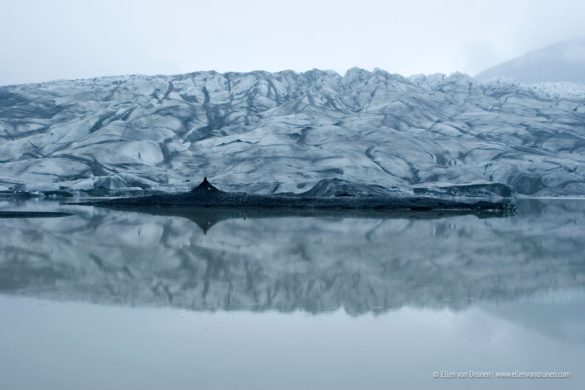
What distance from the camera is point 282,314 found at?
889 centimetres

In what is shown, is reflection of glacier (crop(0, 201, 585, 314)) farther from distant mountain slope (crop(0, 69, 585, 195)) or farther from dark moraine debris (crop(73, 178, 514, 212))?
distant mountain slope (crop(0, 69, 585, 195))

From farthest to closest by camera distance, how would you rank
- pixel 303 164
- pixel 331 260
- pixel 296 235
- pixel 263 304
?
pixel 303 164 < pixel 296 235 < pixel 331 260 < pixel 263 304

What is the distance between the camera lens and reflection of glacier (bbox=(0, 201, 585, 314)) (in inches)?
402

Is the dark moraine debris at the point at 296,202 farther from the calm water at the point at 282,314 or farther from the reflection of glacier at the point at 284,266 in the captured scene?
the calm water at the point at 282,314

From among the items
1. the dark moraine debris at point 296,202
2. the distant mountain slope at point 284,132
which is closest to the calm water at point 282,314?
the dark moraine debris at point 296,202

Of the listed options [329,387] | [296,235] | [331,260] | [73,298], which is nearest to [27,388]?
[329,387]

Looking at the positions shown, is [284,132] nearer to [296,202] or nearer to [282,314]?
[296,202]

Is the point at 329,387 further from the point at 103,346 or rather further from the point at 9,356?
the point at 9,356

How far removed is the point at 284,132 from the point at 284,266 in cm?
6941

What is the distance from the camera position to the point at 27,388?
5684mm

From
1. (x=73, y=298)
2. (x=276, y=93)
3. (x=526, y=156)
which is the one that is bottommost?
(x=73, y=298)

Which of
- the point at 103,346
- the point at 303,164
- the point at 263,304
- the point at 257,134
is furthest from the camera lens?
the point at 257,134

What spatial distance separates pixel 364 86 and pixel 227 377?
366 ft

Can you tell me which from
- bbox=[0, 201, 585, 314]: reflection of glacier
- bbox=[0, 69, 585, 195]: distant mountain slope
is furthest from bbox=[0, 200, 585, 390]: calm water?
bbox=[0, 69, 585, 195]: distant mountain slope
